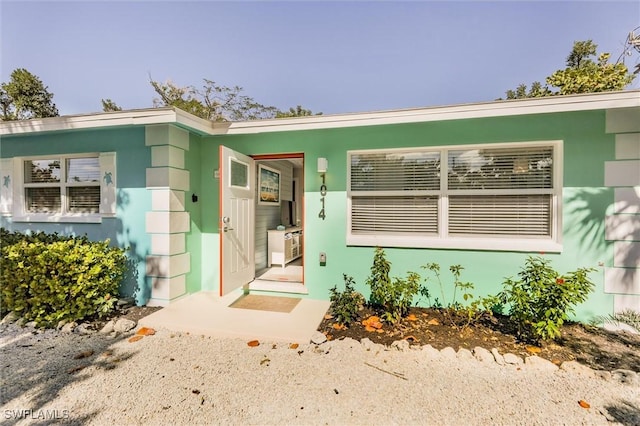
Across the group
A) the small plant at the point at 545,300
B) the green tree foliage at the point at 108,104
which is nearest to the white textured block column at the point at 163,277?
the small plant at the point at 545,300

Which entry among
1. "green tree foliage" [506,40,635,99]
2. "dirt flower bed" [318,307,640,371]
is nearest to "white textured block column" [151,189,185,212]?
"dirt flower bed" [318,307,640,371]

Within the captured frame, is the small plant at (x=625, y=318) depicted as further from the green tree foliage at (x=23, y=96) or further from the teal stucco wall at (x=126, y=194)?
the green tree foliage at (x=23, y=96)

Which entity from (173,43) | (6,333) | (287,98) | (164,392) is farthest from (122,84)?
(164,392)

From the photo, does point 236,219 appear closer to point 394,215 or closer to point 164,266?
point 164,266

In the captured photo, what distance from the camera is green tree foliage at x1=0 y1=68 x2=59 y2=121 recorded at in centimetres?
1491

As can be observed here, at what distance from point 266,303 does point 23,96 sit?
1970cm

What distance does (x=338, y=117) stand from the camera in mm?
3875

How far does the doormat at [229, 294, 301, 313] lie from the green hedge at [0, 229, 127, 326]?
63.9 inches

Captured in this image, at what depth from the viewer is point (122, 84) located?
45.6 feet

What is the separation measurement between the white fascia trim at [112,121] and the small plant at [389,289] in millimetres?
3079

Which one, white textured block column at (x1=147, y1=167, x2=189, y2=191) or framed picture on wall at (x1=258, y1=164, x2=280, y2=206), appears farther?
framed picture on wall at (x1=258, y1=164, x2=280, y2=206)

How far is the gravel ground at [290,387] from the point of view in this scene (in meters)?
2.01

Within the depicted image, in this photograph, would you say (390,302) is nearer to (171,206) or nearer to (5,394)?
(171,206)

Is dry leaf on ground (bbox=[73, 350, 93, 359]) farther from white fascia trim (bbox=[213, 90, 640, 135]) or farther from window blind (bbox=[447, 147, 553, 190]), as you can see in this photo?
window blind (bbox=[447, 147, 553, 190])
